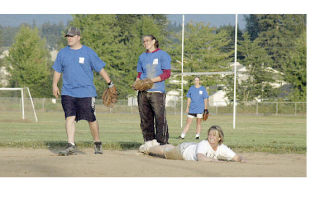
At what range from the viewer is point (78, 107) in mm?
10758

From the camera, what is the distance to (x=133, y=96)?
58594mm

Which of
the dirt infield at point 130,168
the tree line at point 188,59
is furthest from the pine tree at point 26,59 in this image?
the dirt infield at point 130,168

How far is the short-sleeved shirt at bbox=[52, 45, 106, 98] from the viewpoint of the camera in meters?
10.6

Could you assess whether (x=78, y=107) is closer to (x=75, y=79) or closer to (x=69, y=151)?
(x=75, y=79)

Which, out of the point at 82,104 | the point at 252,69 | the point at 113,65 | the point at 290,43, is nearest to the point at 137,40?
the point at 113,65

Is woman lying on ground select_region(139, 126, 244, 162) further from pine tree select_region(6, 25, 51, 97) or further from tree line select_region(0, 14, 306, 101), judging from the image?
pine tree select_region(6, 25, 51, 97)

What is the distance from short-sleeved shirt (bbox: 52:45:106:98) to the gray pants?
3.36 ft

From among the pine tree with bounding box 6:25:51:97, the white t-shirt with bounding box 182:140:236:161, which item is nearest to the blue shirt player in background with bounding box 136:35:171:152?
the white t-shirt with bounding box 182:140:236:161

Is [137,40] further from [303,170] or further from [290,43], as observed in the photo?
[303,170]

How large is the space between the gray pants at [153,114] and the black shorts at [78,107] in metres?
0.97

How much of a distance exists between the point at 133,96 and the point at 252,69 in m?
12.0

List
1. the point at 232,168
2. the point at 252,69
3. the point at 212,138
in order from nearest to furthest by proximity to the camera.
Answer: the point at 232,168
the point at 212,138
the point at 252,69

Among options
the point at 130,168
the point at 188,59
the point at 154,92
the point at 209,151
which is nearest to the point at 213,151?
the point at 209,151

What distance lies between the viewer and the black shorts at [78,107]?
10.7 m
